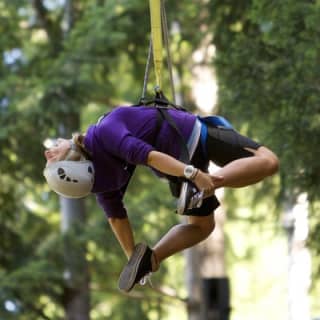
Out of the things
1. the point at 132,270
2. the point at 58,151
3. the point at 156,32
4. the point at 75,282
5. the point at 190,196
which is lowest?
the point at 75,282

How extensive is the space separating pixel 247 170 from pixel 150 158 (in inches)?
16.3

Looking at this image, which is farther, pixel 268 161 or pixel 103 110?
Result: pixel 103 110

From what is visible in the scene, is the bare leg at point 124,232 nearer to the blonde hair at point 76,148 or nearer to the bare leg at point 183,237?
the bare leg at point 183,237

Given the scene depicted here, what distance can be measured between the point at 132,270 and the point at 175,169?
2.27ft

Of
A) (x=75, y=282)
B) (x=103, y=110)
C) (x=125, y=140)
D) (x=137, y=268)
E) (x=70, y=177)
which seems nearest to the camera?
(x=125, y=140)

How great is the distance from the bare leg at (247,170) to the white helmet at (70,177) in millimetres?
586

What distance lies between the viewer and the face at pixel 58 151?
405 cm

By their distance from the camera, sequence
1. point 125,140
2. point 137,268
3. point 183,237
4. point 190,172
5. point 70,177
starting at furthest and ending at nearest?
point 183,237, point 137,268, point 70,177, point 125,140, point 190,172

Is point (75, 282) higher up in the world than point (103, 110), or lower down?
lower down

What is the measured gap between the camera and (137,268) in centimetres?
Answer: 427

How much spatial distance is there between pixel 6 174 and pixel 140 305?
100 inches

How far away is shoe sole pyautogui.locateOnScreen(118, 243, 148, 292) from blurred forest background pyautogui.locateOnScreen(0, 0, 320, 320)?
216cm

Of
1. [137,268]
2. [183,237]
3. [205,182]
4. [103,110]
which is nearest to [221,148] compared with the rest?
[205,182]

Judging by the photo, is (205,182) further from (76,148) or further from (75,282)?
(75,282)
